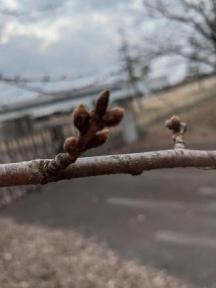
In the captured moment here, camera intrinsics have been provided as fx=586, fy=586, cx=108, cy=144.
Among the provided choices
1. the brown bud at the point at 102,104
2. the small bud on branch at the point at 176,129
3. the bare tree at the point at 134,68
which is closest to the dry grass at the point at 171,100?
the bare tree at the point at 134,68

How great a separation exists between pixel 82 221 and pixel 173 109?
1283 centimetres

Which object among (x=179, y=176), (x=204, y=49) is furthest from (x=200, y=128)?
(x=179, y=176)

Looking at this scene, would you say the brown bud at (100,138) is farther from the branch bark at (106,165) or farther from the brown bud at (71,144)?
the branch bark at (106,165)

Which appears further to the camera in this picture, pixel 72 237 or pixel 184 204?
pixel 184 204

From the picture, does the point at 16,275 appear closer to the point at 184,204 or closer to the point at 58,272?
the point at 58,272

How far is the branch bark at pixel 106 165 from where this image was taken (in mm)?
1365

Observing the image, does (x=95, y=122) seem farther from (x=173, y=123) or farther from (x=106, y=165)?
(x=173, y=123)

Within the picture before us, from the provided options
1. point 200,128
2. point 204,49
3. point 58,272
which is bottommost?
point 200,128

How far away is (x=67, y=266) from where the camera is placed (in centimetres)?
811

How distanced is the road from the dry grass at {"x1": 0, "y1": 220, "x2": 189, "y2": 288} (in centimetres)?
23

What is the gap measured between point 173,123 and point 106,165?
16.6 inches

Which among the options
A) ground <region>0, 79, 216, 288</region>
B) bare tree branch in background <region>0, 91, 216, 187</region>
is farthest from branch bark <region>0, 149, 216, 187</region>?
ground <region>0, 79, 216, 288</region>

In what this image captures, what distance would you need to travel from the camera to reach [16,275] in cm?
756

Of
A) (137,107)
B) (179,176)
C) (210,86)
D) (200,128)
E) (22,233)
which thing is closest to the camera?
(22,233)
